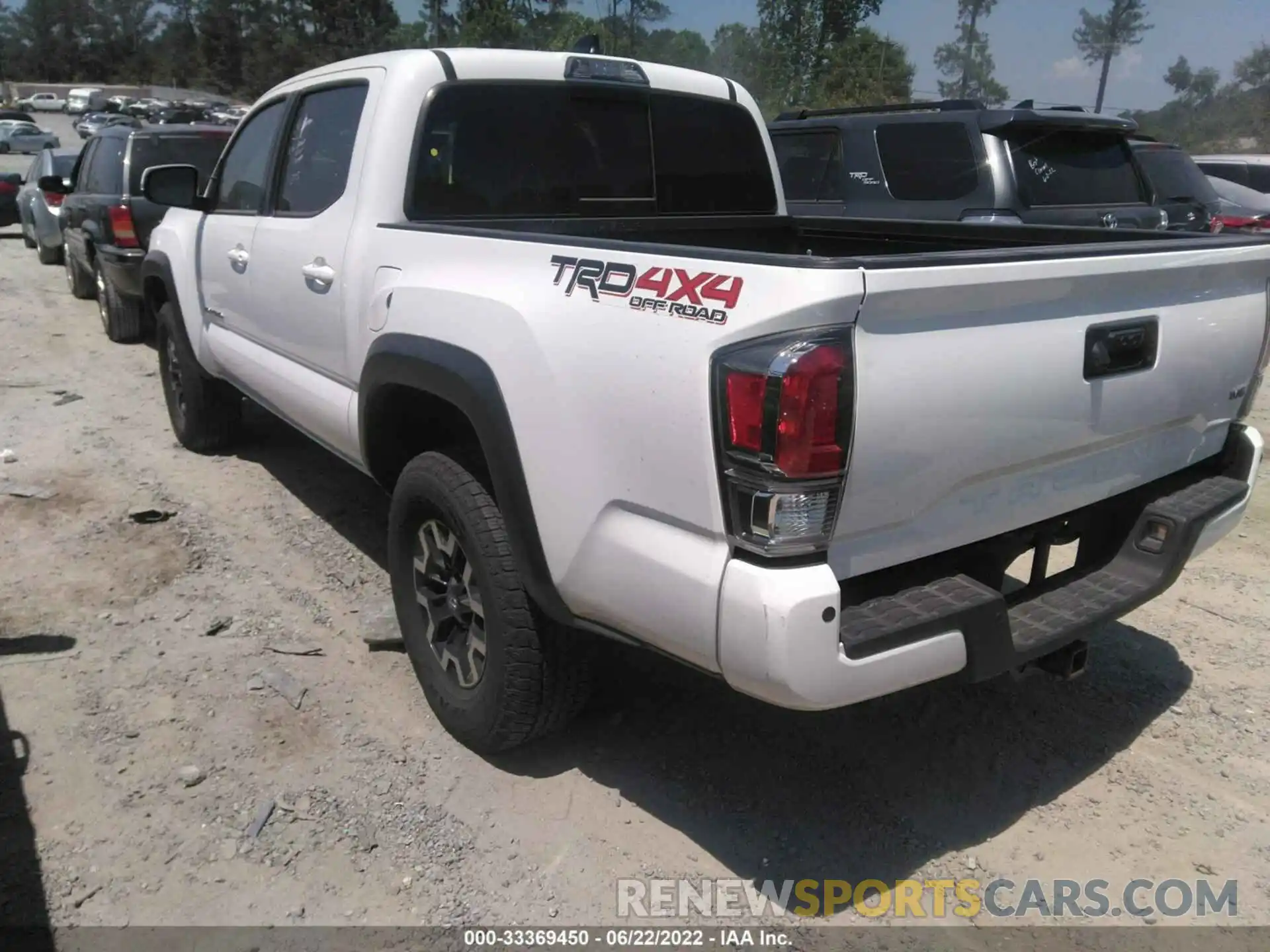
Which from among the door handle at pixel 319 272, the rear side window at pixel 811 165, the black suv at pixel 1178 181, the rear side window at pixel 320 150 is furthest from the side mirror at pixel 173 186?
the black suv at pixel 1178 181

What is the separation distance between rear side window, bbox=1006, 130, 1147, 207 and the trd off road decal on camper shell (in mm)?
5057

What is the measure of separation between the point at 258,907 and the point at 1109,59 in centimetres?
5063

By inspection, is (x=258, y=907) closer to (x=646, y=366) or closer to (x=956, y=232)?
(x=646, y=366)

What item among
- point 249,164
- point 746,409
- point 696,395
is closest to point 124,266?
point 249,164

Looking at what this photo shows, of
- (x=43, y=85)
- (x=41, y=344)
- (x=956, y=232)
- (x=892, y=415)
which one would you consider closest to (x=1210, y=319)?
(x=956, y=232)

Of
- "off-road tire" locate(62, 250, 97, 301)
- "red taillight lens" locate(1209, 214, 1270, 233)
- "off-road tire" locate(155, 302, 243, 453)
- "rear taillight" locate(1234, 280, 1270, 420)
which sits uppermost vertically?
"rear taillight" locate(1234, 280, 1270, 420)

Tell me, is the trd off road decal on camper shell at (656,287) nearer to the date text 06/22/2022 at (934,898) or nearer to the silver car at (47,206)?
the date text 06/22/2022 at (934,898)

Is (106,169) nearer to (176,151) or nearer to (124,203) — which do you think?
(176,151)

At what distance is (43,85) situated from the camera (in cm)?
7881

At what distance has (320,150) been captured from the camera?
13.1 ft

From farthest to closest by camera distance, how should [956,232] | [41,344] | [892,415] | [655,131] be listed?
[41,344] < [655,131] < [956,232] < [892,415]

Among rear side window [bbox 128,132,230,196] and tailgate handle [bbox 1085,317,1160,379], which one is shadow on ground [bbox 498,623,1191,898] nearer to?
tailgate handle [bbox 1085,317,1160,379]

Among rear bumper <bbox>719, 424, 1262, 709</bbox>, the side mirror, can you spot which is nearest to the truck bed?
rear bumper <bbox>719, 424, 1262, 709</bbox>

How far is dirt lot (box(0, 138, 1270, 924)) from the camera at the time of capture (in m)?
2.75
